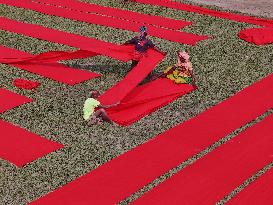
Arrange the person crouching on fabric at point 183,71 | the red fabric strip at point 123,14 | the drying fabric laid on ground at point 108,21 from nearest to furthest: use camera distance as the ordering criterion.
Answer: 1. the person crouching on fabric at point 183,71
2. the drying fabric laid on ground at point 108,21
3. the red fabric strip at point 123,14

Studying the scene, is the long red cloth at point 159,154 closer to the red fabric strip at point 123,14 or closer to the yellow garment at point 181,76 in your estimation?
the yellow garment at point 181,76

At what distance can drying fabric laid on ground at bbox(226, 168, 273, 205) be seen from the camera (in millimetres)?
7471

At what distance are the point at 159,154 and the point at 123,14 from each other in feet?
30.9

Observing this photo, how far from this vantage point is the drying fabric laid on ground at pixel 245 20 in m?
14.8

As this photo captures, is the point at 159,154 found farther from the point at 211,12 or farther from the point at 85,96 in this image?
the point at 211,12

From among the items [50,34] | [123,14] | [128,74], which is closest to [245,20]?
[123,14]

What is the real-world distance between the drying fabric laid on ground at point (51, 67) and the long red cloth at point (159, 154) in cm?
328

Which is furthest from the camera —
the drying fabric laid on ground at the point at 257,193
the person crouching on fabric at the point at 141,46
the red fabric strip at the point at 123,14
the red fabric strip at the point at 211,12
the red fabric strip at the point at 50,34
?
the red fabric strip at the point at 211,12

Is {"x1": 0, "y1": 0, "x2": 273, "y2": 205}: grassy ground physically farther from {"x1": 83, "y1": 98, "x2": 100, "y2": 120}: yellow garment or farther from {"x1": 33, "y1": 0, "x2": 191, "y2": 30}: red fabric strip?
{"x1": 33, "y1": 0, "x2": 191, "y2": 30}: red fabric strip

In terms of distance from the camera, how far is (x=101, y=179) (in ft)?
25.9

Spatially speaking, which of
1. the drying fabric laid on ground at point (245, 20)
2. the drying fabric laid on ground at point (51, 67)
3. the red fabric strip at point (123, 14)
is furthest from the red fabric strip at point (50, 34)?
the drying fabric laid on ground at point (245, 20)

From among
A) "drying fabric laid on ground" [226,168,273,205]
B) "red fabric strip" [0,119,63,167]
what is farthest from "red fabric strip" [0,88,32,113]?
"drying fabric laid on ground" [226,168,273,205]

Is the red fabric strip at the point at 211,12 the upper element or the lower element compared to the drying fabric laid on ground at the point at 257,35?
lower

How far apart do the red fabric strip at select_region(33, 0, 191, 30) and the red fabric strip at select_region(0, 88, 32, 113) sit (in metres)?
6.83
